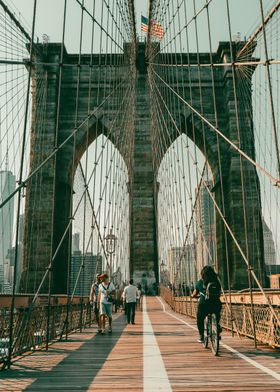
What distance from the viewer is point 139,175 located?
79.5 ft

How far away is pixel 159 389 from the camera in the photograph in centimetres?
282

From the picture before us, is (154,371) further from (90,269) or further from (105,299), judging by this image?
(90,269)

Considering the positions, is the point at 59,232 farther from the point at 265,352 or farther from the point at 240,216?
the point at 265,352

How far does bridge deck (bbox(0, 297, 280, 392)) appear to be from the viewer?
2957mm

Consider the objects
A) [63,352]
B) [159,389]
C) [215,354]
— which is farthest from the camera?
[63,352]

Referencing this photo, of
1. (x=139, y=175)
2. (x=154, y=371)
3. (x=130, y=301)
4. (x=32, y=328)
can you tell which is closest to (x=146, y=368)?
(x=154, y=371)

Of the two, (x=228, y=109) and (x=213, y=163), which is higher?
(x=228, y=109)

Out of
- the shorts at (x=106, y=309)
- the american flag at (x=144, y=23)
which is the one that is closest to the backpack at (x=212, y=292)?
the shorts at (x=106, y=309)

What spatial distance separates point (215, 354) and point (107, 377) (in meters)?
1.46

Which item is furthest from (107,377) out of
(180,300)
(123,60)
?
(123,60)

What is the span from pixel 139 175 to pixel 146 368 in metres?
20.7

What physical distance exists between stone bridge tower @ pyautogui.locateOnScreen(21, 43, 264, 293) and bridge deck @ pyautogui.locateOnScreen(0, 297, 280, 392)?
15861mm

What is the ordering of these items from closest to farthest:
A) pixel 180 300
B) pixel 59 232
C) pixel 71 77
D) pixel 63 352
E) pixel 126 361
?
pixel 126 361
pixel 63 352
pixel 180 300
pixel 59 232
pixel 71 77

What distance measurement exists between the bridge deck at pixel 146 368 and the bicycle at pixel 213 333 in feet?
0.30
